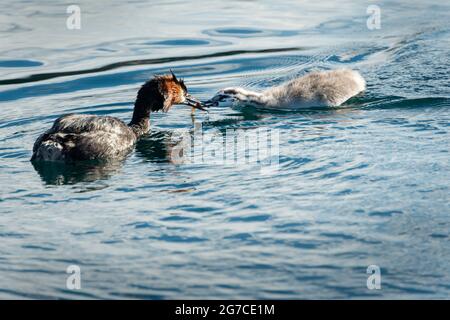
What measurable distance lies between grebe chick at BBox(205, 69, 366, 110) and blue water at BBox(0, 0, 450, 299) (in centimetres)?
16

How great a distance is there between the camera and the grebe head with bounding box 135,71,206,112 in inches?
422

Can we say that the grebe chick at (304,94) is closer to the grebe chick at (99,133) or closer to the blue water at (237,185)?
the blue water at (237,185)

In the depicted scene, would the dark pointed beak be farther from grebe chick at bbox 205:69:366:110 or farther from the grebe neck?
the grebe neck

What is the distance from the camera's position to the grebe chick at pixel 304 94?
11.5 meters

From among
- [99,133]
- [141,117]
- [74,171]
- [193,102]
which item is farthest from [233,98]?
[74,171]

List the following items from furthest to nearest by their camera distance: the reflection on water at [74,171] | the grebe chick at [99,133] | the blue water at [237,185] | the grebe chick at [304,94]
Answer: the grebe chick at [304,94]
the grebe chick at [99,133]
the reflection on water at [74,171]
the blue water at [237,185]

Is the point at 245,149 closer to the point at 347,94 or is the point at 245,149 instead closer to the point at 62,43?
the point at 347,94

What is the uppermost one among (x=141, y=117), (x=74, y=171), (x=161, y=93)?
(x=161, y=93)

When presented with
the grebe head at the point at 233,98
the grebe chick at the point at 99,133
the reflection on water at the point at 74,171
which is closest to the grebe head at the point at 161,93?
the grebe chick at the point at 99,133

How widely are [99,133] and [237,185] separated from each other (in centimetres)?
208

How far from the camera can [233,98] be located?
37.9 feet

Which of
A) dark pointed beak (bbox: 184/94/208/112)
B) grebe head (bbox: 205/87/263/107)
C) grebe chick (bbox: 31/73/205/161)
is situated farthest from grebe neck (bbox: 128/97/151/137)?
grebe head (bbox: 205/87/263/107)

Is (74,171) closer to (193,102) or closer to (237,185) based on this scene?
(237,185)

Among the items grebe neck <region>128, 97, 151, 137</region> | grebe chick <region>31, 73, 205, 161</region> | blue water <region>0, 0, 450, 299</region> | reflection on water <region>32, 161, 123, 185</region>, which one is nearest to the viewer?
blue water <region>0, 0, 450, 299</region>
